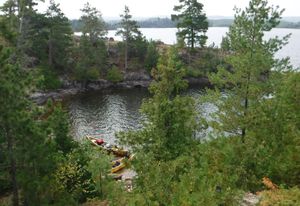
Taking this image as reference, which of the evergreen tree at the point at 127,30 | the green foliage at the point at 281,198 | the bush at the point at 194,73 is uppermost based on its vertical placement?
the evergreen tree at the point at 127,30

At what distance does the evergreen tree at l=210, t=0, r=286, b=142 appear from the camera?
21766 millimetres

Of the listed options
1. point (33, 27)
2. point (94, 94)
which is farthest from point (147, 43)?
point (33, 27)

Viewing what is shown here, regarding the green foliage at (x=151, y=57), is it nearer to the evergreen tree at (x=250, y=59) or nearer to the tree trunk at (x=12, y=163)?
the evergreen tree at (x=250, y=59)

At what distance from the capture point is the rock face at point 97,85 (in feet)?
211

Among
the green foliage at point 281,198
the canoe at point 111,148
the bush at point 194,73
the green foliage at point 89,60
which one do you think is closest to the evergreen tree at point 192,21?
the bush at point 194,73

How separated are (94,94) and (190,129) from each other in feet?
162

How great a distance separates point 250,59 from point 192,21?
200 feet

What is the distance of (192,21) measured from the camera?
80812 mm

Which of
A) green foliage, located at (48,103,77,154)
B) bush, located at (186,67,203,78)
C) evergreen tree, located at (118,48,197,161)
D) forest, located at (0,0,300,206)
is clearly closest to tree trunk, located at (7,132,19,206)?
forest, located at (0,0,300,206)

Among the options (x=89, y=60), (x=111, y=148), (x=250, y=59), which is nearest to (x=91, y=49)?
(x=89, y=60)

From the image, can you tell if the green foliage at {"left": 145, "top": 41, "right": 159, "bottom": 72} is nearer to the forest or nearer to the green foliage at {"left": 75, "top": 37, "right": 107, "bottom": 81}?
the green foliage at {"left": 75, "top": 37, "right": 107, "bottom": 81}

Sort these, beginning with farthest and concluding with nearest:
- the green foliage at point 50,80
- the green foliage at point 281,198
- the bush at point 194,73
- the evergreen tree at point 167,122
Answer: the bush at point 194,73, the green foliage at point 50,80, the evergreen tree at point 167,122, the green foliage at point 281,198

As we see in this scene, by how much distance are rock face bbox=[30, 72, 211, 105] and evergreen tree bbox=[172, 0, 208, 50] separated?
391 inches

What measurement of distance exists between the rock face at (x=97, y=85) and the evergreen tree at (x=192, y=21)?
994 cm
